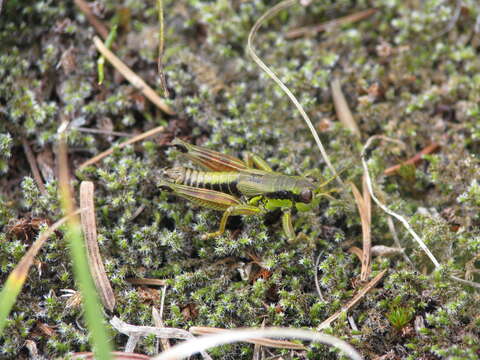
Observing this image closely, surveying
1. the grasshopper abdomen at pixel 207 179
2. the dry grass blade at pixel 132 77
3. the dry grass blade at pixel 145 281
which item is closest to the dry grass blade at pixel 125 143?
the dry grass blade at pixel 132 77

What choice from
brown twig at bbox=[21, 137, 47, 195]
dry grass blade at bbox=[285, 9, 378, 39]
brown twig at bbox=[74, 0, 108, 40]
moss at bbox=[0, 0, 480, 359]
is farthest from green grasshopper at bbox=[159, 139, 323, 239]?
dry grass blade at bbox=[285, 9, 378, 39]

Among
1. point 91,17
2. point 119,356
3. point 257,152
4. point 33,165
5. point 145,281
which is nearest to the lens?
point 119,356

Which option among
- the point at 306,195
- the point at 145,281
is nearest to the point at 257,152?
the point at 306,195

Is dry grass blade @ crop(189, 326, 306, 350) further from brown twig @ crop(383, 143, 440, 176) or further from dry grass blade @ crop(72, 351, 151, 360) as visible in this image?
brown twig @ crop(383, 143, 440, 176)

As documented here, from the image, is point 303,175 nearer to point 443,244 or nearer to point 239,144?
point 239,144

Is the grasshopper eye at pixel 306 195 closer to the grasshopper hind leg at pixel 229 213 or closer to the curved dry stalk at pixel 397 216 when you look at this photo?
the grasshopper hind leg at pixel 229 213

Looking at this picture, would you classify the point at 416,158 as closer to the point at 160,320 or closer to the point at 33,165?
the point at 160,320
